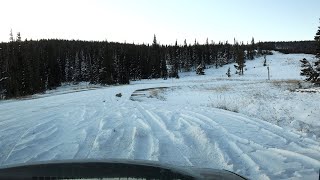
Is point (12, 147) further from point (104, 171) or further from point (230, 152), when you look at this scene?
point (104, 171)

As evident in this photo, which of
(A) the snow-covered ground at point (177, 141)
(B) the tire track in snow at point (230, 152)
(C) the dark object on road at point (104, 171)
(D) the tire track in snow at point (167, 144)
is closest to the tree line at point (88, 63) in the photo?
(A) the snow-covered ground at point (177, 141)

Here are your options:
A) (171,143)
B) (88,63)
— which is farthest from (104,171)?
(88,63)

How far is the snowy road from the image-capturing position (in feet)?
20.1

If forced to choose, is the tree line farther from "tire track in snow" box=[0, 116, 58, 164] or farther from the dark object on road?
the dark object on road

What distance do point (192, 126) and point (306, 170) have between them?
4441 millimetres

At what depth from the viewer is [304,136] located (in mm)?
8484

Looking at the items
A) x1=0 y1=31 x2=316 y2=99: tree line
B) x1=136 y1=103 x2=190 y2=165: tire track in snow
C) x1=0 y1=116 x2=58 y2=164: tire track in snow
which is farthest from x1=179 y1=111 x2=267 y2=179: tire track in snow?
x1=0 y1=31 x2=316 y2=99: tree line

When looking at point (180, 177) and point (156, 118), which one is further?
point (156, 118)

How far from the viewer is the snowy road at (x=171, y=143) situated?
20.1ft

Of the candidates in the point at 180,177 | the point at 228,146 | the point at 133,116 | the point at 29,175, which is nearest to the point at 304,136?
the point at 228,146

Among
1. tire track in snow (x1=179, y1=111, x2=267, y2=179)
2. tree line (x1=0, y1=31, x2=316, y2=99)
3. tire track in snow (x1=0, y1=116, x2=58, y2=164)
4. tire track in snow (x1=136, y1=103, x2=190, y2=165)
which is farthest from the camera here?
tree line (x1=0, y1=31, x2=316, y2=99)

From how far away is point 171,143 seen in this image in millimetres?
7660

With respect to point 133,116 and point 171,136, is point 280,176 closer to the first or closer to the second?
point 171,136

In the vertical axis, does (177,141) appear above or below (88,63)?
above
